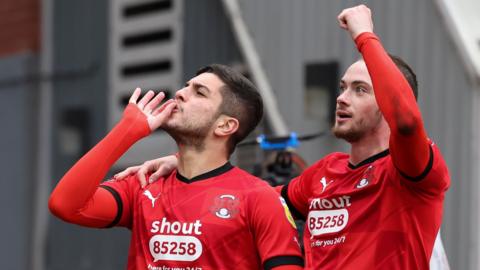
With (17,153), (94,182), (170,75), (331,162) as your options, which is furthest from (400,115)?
(17,153)

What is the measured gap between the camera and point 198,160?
3.54 metres

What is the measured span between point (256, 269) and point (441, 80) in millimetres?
3522

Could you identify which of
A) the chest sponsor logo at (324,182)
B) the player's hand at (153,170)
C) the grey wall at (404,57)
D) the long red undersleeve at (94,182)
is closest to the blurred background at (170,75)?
the grey wall at (404,57)

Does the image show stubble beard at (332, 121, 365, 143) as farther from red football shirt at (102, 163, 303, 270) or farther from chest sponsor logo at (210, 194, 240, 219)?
chest sponsor logo at (210, 194, 240, 219)

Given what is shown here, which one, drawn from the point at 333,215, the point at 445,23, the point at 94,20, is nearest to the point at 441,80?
the point at 445,23

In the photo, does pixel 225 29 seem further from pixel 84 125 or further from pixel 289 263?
pixel 289 263

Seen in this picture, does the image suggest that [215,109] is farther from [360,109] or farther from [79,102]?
[79,102]

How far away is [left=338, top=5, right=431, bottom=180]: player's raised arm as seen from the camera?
315 cm

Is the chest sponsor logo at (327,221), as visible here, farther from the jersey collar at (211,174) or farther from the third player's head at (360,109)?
the jersey collar at (211,174)

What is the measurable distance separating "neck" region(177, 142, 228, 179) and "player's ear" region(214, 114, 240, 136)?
65mm

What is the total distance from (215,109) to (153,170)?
0.37 metres

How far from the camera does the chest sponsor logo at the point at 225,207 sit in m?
3.35

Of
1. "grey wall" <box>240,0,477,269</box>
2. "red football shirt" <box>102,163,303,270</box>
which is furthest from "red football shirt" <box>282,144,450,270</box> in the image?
"grey wall" <box>240,0,477,269</box>

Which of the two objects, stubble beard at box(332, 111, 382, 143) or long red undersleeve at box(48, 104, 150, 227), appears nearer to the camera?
long red undersleeve at box(48, 104, 150, 227)
